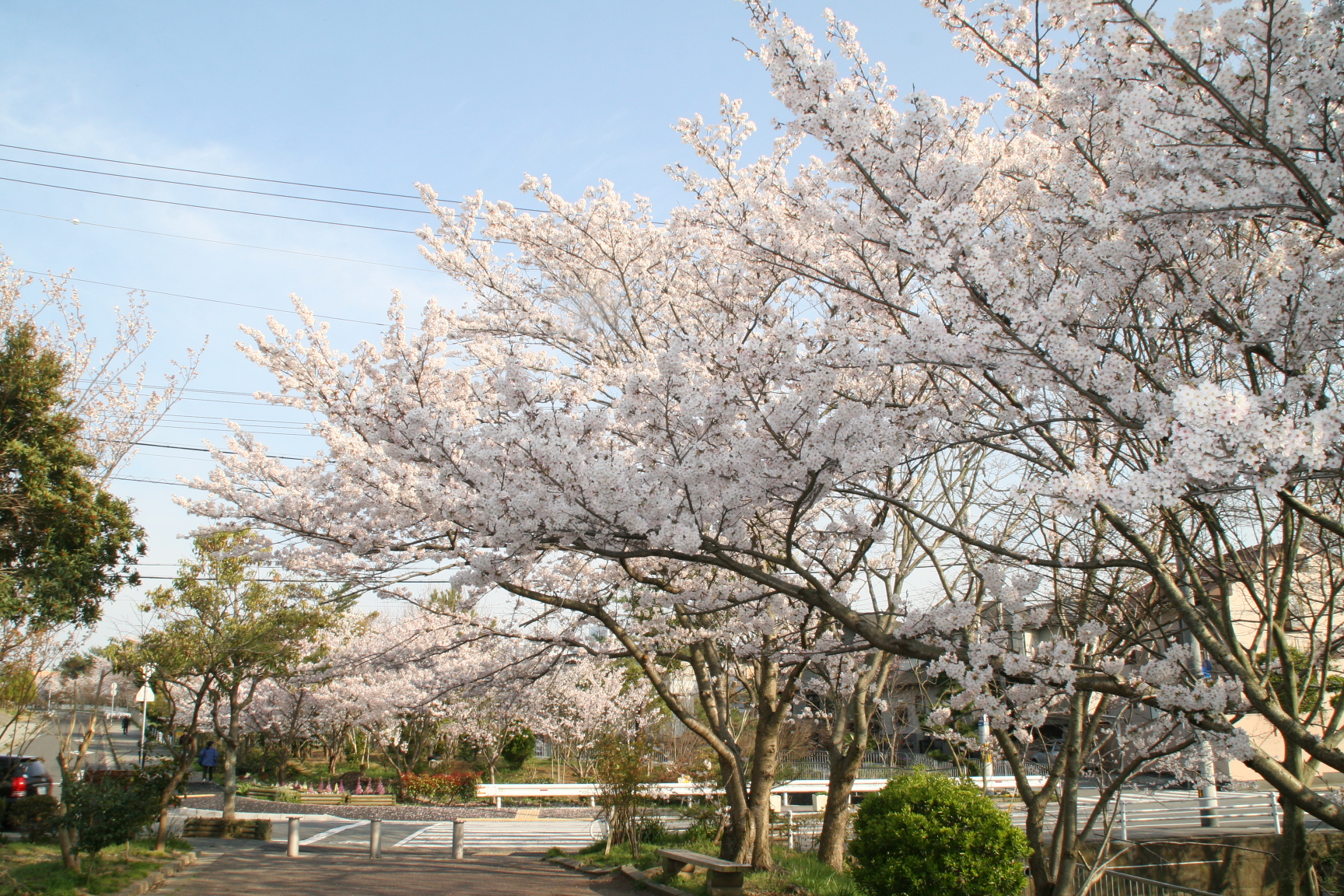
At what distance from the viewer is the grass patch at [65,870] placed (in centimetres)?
784

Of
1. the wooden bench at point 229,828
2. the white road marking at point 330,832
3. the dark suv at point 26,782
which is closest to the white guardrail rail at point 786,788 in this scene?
the white road marking at point 330,832

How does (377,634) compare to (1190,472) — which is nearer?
(1190,472)

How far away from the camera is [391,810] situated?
75.8 ft

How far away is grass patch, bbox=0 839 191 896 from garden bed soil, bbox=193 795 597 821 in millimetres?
10617

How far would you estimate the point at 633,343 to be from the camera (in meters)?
10.4

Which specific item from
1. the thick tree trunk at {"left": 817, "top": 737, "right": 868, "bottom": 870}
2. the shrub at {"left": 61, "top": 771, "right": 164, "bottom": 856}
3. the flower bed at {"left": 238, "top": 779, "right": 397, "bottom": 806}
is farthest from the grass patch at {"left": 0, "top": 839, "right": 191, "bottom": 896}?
the flower bed at {"left": 238, "top": 779, "right": 397, "bottom": 806}

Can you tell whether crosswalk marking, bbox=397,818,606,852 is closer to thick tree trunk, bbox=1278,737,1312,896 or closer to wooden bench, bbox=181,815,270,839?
wooden bench, bbox=181,815,270,839

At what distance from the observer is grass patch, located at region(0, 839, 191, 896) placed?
25.7 ft

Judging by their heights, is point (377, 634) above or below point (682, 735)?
above

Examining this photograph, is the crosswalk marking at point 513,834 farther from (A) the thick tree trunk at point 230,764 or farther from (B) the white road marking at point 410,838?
(A) the thick tree trunk at point 230,764

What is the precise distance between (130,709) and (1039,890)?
51.8 m

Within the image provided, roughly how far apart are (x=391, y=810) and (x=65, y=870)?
49.6 feet

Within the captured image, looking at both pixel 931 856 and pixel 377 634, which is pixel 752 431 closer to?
pixel 931 856

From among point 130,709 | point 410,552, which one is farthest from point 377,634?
point 130,709
